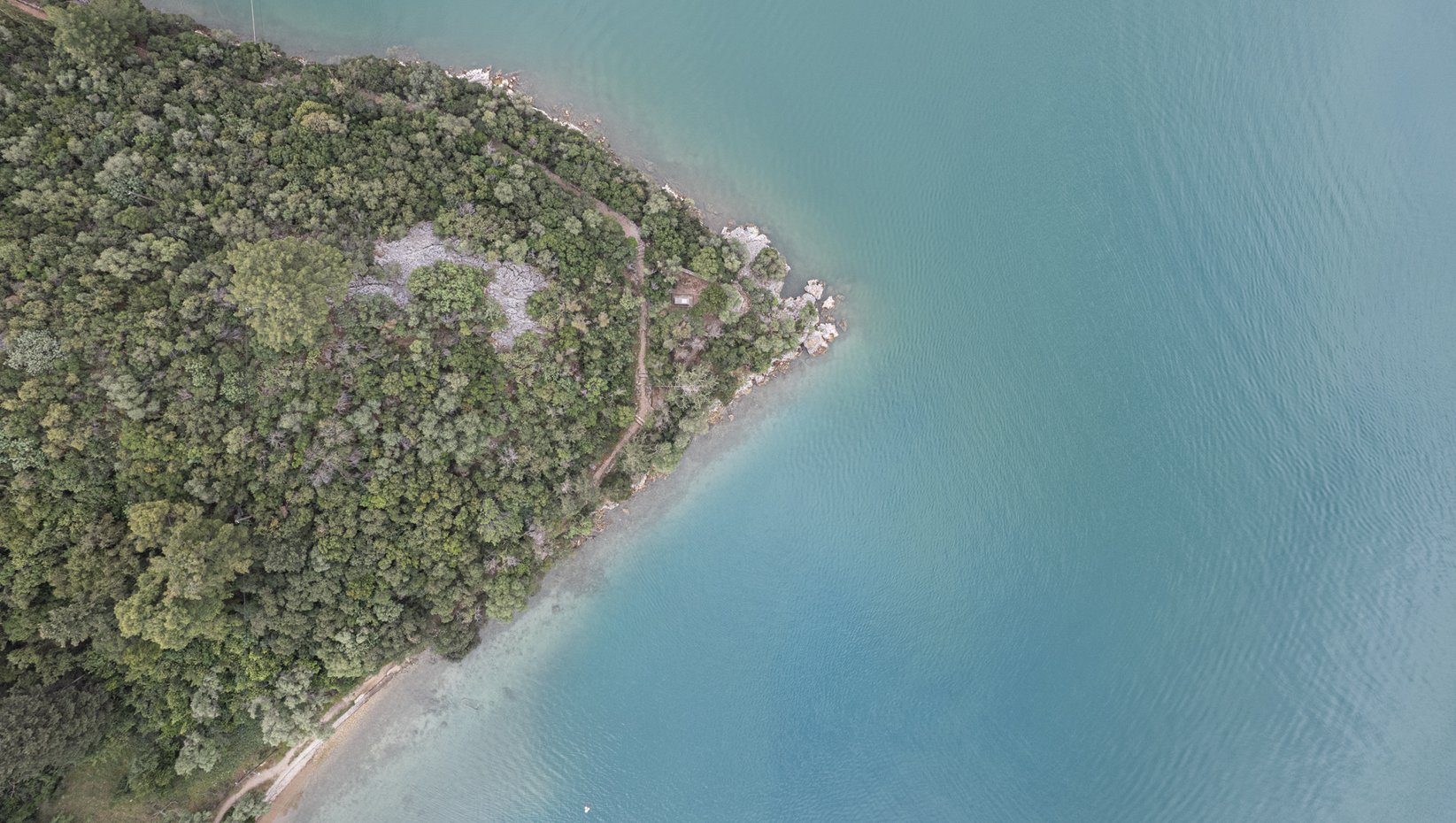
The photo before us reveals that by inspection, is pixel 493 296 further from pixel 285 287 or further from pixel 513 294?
pixel 285 287

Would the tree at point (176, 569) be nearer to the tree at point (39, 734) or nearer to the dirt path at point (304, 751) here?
the tree at point (39, 734)

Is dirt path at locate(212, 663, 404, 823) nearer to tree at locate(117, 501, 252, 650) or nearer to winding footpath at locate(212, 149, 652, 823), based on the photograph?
winding footpath at locate(212, 149, 652, 823)

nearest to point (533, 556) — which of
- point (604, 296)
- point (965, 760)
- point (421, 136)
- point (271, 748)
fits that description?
point (604, 296)

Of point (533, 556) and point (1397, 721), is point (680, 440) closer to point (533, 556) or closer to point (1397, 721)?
point (533, 556)

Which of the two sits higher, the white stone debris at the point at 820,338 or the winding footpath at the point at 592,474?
the white stone debris at the point at 820,338

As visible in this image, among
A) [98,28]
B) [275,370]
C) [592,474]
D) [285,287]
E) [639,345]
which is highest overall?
[639,345]

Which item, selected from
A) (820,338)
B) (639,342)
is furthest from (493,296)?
(820,338)

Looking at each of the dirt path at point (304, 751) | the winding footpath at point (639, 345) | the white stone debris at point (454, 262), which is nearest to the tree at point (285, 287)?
the white stone debris at point (454, 262)
